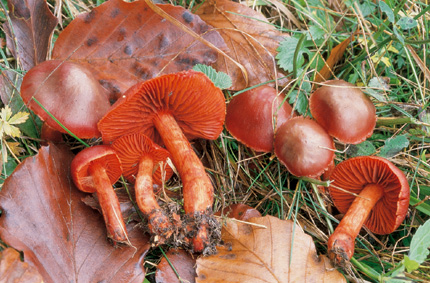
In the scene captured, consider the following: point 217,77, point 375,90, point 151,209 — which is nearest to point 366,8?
point 375,90

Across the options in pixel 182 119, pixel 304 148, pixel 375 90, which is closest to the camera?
pixel 304 148

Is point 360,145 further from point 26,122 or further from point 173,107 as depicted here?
point 26,122

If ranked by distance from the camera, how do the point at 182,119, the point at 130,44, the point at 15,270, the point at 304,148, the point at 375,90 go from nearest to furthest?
the point at 15,270
the point at 304,148
the point at 182,119
the point at 130,44
the point at 375,90

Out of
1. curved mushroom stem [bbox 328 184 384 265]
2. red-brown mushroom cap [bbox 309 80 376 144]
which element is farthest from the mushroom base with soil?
red-brown mushroom cap [bbox 309 80 376 144]

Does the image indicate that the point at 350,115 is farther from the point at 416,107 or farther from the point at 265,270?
the point at 265,270

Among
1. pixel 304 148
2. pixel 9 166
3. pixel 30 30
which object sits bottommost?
pixel 304 148

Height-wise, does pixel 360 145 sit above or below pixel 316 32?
below

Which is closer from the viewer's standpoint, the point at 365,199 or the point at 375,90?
the point at 365,199
